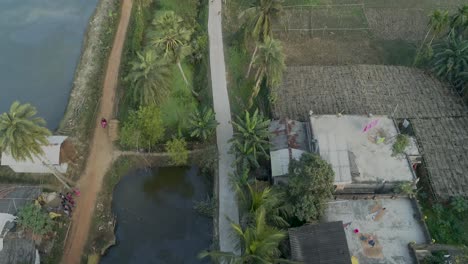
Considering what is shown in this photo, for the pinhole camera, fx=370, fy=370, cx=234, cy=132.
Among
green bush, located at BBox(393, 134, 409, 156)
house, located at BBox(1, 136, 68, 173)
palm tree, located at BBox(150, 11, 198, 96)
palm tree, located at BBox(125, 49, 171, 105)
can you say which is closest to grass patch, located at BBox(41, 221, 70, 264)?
house, located at BBox(1, 136, 68, 173)

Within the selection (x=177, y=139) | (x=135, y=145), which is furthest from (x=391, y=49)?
(x=135, y=145)

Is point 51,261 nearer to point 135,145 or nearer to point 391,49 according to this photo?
point 135,145

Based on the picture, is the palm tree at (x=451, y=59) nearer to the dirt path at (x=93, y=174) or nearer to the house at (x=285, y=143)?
the house at (x=285, y=143)

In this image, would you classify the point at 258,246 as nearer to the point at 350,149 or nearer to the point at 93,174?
the point at 350,149

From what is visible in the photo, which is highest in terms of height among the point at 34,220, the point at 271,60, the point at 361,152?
the point at 271,60

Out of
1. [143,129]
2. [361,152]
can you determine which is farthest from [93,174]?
[361,152]

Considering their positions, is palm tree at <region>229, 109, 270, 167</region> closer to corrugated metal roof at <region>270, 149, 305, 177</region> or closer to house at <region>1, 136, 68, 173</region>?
corrugated metal roof at <region>270, 149, 305, 177</region>
